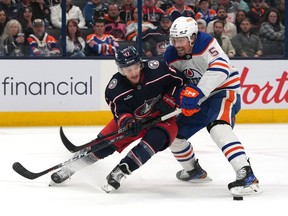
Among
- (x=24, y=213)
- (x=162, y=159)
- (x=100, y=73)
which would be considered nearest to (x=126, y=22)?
(x=100, y=73)

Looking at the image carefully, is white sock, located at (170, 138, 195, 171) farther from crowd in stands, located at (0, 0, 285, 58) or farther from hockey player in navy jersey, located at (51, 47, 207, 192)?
crowd in stands, located at (0, 0, 285, 58)

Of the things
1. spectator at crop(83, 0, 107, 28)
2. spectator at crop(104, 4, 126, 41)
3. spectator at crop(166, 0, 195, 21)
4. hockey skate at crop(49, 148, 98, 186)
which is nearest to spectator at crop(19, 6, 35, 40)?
spectator at crop(83, 0, 107, 28)

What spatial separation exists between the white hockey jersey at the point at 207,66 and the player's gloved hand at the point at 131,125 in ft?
1.36

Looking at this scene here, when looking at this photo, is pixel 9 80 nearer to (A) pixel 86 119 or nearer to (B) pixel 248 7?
(A) pixel 86 119

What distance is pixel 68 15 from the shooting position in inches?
330

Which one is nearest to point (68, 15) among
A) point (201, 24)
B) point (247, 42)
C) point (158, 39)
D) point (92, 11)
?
point (92, 11)

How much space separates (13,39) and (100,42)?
2.98 feet

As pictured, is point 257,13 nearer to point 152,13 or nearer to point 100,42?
point 152,13

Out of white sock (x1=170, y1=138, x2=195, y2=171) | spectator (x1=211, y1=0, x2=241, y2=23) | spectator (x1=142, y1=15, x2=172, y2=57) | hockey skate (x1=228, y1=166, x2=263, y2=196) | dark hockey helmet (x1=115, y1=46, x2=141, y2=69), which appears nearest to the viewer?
hockey skate (x1=228, y1=166, x2=263, y2=196)

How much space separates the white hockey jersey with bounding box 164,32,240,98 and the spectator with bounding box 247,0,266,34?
413cm

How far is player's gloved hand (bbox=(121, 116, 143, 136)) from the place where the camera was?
4.55 metres

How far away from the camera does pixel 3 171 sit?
5402mm

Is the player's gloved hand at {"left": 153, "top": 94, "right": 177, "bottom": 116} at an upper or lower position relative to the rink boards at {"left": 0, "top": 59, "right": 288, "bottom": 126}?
upper

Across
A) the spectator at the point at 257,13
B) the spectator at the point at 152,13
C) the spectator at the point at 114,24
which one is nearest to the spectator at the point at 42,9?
the spectator at the point at 114,24
